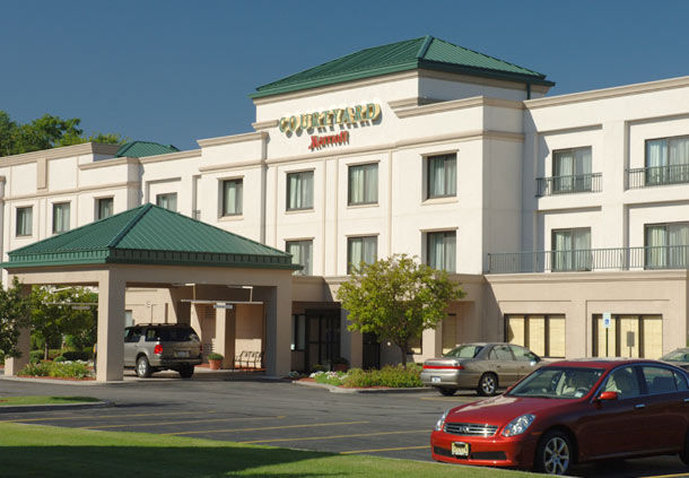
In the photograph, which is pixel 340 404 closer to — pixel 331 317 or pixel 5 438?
pixel 5 438

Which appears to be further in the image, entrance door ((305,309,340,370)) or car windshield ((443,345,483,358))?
entrance door ((305,309,340,370))

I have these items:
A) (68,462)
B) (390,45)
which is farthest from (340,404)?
(390,45)

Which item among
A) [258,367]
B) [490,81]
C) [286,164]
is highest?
[490,81]

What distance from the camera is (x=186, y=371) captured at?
45281 mm

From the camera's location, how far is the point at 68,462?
1623 centimetres

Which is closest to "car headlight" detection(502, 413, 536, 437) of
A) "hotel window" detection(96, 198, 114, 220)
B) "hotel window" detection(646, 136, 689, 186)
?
"hotel window" detection(646, 136, 689, 186)

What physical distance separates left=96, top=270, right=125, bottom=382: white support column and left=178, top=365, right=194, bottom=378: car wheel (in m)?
3.42

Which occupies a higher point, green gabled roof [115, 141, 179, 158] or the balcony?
green gabled roof [115, 141, 179, 158]

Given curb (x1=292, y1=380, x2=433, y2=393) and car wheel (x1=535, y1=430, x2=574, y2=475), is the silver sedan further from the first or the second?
car wheel (x1=535, y1=430, x2=574, y2=475)

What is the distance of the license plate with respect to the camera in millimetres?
16938

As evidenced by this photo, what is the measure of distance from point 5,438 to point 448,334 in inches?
1148

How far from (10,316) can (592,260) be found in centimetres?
2228

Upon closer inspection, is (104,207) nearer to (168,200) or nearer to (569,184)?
(168,200)

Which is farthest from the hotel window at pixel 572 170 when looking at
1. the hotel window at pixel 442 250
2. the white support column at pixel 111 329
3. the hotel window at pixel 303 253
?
the white support column at pixel 111 329
